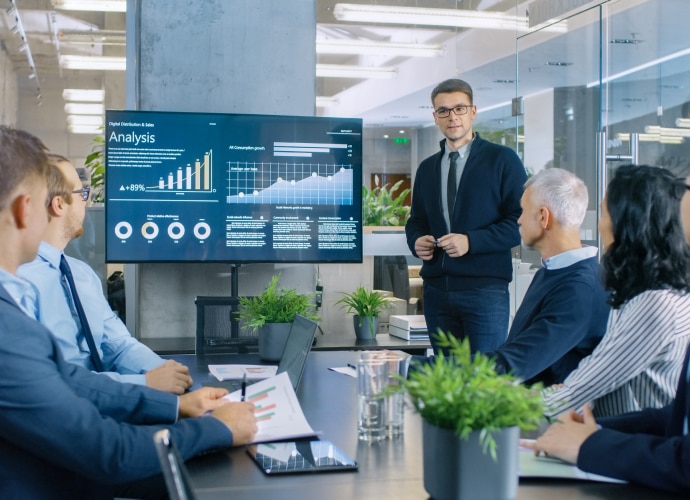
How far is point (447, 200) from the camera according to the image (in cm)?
370

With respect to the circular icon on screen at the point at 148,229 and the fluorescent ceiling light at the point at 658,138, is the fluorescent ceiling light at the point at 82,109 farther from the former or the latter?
the fluorescent ceiling light at the point at 658,138

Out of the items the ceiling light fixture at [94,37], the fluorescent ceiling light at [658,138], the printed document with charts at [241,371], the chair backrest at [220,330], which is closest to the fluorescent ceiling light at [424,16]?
the ceiling light fixture at [94,37]

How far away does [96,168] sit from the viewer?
475 cm

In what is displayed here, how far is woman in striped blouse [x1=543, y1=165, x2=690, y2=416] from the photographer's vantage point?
1.72 m

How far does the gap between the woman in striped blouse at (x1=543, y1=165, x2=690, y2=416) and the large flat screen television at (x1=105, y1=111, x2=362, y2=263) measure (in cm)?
234

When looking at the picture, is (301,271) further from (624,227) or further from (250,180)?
(624,227)

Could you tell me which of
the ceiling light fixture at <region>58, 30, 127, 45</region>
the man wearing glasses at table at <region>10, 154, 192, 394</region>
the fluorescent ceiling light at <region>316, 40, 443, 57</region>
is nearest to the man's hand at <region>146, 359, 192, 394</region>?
the man wearing glasses at table at <region>10, 154, 192, 394</region>

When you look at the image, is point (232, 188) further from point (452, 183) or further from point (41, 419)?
point (41, 419)

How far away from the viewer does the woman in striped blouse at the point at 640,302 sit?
1725mm

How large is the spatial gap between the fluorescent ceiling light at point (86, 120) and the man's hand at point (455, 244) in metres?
2.51

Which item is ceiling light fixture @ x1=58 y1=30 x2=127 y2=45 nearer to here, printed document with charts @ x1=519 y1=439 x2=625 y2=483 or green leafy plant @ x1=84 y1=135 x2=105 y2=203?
green leafy plant @ x1=84 y1=135 x2=105 y2=203

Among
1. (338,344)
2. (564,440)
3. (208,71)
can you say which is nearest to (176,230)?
(208,71)

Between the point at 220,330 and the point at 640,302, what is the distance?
1.75m

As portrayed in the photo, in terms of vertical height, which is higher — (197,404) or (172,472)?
(172,472)
